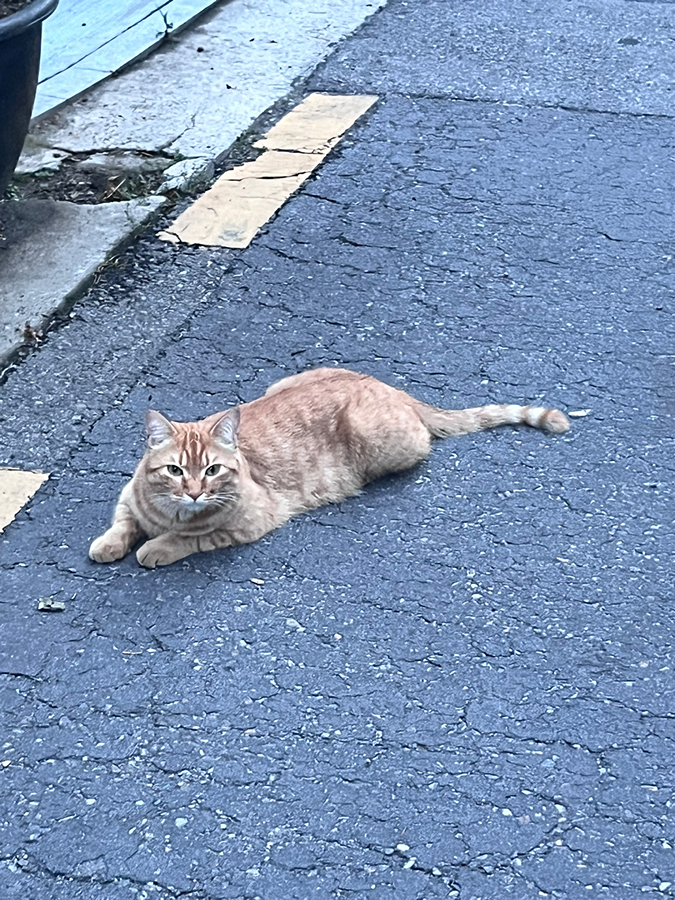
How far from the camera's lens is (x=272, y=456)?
12.1 feet

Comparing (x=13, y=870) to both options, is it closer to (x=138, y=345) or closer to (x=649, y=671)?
(x=649, y=671)

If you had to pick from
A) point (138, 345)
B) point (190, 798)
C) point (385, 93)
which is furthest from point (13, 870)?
point (385, 93)

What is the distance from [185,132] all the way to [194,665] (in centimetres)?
388

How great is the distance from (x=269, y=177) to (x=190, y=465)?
275 centimetres

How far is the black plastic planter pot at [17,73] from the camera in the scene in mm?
4629

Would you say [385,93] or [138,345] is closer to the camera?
[138,345]

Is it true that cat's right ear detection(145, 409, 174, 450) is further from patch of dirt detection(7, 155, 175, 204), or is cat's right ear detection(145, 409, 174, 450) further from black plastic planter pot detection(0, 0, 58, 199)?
patch of dirt detection(7, 155, 175, 204)

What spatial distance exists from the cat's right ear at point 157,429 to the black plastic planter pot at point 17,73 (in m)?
2.14

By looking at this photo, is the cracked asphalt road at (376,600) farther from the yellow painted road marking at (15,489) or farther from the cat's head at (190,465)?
the cat's head at (190,465)

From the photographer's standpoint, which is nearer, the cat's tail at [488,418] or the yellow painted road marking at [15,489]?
the yellow painted road marking at [15,489]

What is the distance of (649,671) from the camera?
9.84 feet

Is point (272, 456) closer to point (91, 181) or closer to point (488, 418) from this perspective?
point (488, 418)

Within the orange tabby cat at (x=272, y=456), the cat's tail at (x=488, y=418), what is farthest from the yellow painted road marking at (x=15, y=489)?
the cat's tail at (x=488, y=418)

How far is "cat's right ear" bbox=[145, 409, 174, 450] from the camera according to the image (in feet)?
11.0
